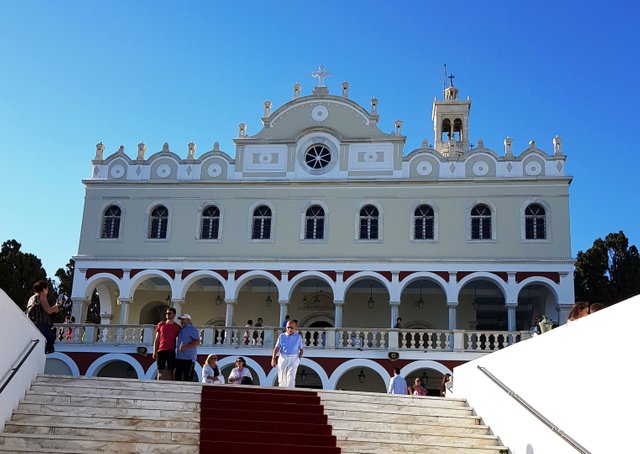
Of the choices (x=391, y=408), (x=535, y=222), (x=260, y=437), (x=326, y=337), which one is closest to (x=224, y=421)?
(x=260, y=437)

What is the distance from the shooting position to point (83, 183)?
2889 cm

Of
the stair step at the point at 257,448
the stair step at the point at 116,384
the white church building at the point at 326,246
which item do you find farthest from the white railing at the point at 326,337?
the stair step at the point at 257,448

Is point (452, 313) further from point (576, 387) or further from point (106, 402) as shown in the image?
point (576, 387)

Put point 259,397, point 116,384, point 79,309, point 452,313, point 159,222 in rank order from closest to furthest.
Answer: point 259,397, point 116,384, point 452,313, point 79,309, point 159,222

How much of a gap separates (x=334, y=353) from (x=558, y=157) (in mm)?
9928

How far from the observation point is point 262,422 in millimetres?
10594

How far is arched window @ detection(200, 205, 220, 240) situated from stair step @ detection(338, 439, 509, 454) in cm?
1817

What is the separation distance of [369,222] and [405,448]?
17.3 meters

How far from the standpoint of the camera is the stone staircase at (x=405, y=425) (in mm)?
10164

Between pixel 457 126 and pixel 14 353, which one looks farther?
pixel 457 126

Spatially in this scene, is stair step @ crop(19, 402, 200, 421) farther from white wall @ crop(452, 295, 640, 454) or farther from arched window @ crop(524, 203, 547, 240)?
arched window @ crop(524, 203, 547, 240)

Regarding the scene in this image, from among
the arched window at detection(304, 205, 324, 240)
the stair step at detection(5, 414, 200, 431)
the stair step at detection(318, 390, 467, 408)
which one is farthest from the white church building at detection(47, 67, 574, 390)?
the stair step at detection(5, 414, 200, 431)

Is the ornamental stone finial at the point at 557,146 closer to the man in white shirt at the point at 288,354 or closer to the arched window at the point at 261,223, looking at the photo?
the arched window at the point at 261,223

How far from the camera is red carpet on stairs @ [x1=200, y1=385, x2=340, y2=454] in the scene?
970cm
